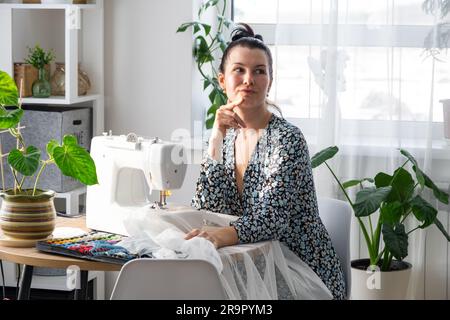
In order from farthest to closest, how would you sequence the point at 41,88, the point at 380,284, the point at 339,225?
the point at 41,88 < the point at 380,284 < the point at 339,225

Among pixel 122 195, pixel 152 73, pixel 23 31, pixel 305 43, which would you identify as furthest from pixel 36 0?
pixel 122 195

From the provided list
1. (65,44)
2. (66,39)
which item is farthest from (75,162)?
(65,44)

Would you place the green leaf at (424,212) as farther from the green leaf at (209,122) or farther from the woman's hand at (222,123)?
the woman's hand at (222,123)

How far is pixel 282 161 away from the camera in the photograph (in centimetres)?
238

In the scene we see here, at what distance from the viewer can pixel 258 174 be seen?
247 centimetres

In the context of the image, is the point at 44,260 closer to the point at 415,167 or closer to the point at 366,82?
the point at 415,167

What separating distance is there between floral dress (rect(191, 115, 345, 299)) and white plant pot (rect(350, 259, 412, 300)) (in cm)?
95

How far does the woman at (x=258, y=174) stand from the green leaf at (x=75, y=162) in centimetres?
36

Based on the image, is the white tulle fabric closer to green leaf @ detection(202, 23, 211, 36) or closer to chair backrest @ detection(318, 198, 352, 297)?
chair backrest @ detection(318, 198, 352, 297)

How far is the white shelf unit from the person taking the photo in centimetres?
350

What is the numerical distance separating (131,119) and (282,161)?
1.57 metres

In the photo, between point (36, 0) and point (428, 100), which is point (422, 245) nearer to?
point (428, 100)

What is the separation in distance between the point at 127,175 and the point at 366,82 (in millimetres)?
1468

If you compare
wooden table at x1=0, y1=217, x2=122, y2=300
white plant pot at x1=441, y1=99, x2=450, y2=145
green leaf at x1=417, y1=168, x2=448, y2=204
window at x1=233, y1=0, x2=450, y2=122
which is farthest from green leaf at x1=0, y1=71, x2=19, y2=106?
white plant pot at x1=441, y1=99, x2=450, y2=145
